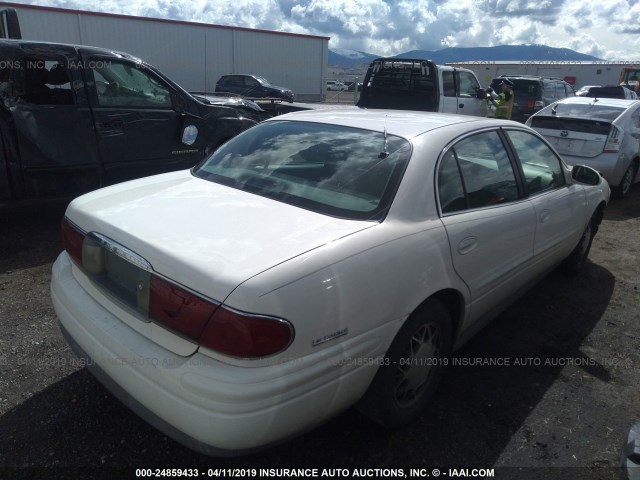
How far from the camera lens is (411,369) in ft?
7.89

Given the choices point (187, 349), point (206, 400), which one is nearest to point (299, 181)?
point (187, 349)

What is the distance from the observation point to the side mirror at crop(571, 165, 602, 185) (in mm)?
3967

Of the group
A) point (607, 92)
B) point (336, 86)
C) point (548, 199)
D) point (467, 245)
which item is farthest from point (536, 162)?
point (336, 86)

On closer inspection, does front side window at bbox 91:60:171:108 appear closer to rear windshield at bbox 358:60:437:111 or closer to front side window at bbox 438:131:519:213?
front side window at bbox 438:131:519:213

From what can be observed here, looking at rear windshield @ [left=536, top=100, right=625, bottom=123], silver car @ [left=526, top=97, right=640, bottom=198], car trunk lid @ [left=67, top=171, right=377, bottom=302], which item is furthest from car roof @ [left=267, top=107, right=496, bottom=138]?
rear windshield @ [left=536, top=100, right=625, bottom=123]

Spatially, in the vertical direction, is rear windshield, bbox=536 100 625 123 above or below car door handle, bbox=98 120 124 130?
above

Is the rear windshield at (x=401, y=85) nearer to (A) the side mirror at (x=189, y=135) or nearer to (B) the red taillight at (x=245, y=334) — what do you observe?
(A) the side mirror at (x=189, y=135)

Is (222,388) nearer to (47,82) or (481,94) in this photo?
(47,82)

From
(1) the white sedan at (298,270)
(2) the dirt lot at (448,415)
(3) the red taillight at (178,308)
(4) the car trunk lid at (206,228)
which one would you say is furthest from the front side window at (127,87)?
(3) the red taillight at (178,308)

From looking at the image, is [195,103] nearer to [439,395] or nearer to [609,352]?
[439,395]

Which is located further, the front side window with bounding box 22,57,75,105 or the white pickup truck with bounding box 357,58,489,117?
the white pickup truck with bounding box 357,58,489,117

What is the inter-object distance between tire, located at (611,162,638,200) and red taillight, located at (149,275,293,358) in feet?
25.2

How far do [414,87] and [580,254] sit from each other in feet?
25.0

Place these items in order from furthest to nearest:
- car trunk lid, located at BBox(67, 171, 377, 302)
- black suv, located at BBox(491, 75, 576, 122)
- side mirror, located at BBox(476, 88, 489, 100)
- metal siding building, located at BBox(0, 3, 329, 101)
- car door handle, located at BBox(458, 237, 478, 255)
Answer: metal siding building, located at BBox(0, 3, 329, 101) < black suv, located at BBox(491, 75, 576, 122) < side mirror, located at BBox(476, 88, 489, 100) < car door handle, located at BBox(458, 237, 478, 255) < car trunk lid, located at BBox(67, 171, 377, 302)
